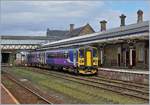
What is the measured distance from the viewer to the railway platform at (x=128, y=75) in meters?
24.3

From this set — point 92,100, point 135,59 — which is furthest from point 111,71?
point 92,100

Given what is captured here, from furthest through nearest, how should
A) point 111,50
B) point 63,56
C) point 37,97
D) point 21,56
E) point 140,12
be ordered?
1. point 21,56
2. point 140,12
3. point 111,50
4. point 63,56
5. point 37,97

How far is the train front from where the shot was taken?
1265 inches

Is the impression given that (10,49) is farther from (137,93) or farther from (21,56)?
(137,93)

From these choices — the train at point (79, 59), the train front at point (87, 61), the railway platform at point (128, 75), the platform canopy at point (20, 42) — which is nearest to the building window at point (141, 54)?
the train at point (79, 59)

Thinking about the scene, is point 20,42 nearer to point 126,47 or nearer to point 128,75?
point 126,47

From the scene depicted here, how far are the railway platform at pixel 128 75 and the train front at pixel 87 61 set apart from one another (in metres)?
0.78

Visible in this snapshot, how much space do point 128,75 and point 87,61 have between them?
6.44m

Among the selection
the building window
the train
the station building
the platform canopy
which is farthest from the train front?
the platform canopy

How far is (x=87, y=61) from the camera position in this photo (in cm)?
3244

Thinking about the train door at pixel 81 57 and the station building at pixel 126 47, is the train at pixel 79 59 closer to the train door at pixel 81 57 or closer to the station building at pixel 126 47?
the train door at pixel 81 57

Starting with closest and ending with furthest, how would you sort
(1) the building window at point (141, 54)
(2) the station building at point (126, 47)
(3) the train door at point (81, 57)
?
(3) the train door at point (81, 57) < (2) the station building at point (126, 47) < (1) the building window at point (141, 54)

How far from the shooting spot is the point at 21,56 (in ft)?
243

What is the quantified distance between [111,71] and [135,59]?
23.4 feet
